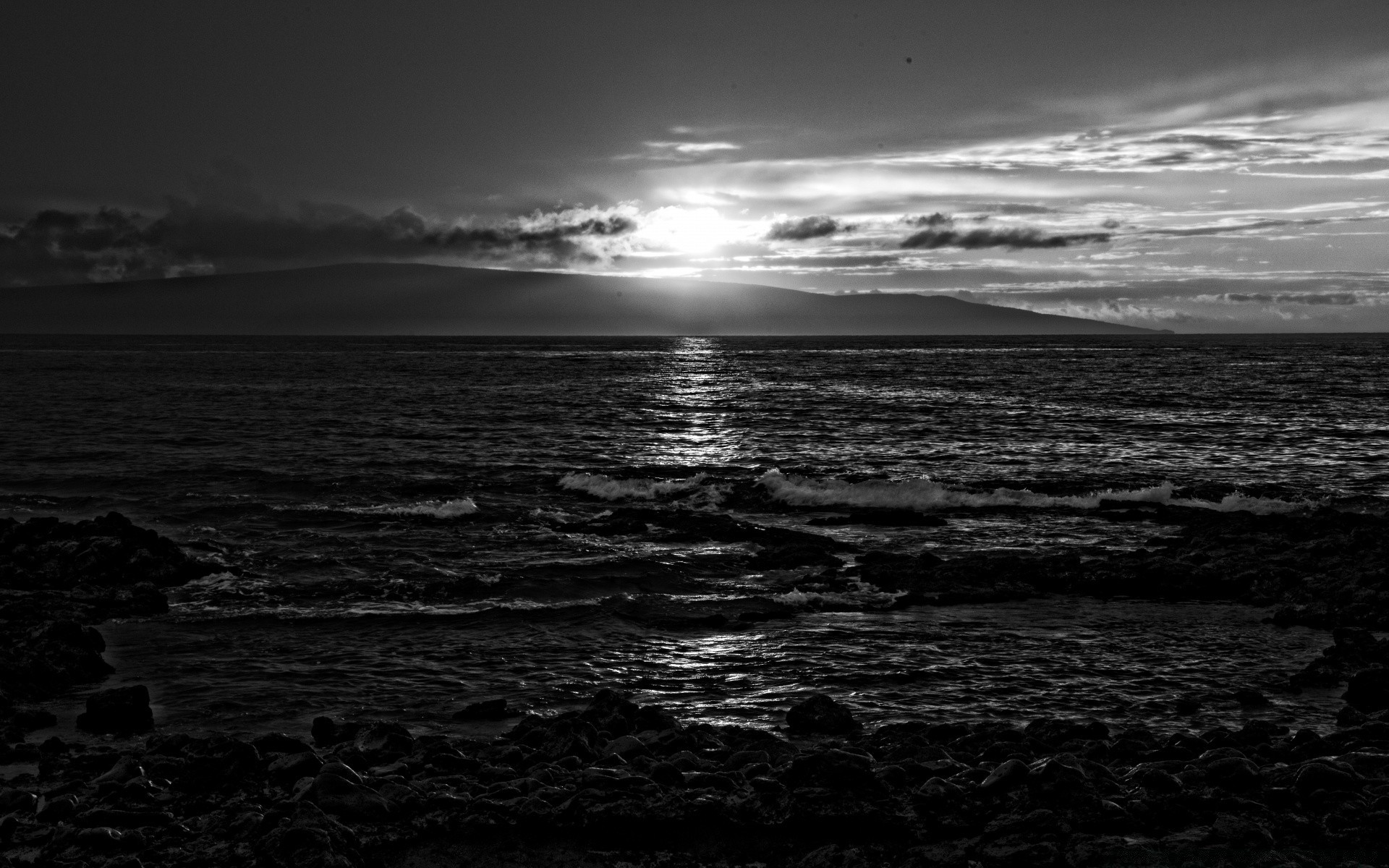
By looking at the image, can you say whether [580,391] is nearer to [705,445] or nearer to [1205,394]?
[705,445]

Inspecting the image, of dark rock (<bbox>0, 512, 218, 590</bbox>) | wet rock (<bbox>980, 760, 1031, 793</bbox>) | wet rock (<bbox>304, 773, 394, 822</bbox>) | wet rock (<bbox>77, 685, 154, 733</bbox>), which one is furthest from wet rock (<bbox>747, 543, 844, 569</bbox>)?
wet rock (<bbox>304, 773, 394, 822</bbox>)

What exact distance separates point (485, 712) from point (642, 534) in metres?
13.2

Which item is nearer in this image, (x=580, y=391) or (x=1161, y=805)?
(x=1161, y=805)

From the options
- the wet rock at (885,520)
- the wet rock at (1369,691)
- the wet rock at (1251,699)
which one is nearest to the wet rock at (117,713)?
the wet rock at (1251,699)

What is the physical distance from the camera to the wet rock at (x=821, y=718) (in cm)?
1259

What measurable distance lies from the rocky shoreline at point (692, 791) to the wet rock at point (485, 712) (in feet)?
0.30

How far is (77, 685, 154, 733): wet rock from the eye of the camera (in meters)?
12.5

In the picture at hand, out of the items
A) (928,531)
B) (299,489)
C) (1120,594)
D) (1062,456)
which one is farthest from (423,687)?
(1062,456)

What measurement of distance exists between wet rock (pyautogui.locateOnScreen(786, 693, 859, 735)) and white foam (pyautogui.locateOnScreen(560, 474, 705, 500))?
1944cm

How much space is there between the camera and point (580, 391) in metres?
85.8

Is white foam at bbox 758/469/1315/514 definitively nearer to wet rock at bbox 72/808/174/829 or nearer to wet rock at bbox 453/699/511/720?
wet rock at bbox 453/699/511/720

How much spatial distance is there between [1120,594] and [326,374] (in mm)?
102235

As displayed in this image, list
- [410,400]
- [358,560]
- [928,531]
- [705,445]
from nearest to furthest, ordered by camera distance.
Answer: [358,560] → [928,531] → [705,445] → [410,400]

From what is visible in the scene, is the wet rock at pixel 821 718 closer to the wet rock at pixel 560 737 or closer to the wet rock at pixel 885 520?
the wet rock at pixel 560 737
